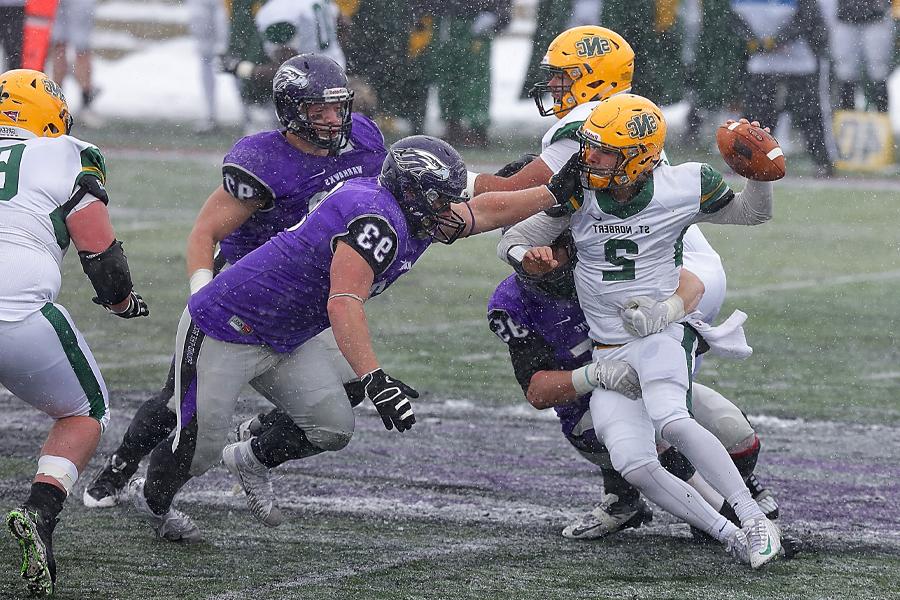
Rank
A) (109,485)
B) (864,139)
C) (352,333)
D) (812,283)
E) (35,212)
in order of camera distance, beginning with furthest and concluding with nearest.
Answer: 1. (864,139)
2. (812,283)
3. (109,485)
4. (35,212)
5. (352,333)

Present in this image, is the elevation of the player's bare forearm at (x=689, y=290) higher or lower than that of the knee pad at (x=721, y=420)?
higher

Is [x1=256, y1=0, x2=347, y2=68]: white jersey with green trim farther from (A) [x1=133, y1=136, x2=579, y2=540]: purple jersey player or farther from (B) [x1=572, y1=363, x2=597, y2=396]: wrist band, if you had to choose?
(B) [x1=572, y1=363, x2=597, y2=396]: wrist band

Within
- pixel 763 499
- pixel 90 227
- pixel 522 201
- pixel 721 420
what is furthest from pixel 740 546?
pixel 90 227

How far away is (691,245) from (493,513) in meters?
1.26

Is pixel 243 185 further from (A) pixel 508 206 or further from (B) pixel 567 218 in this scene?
(B) pixel 567 218

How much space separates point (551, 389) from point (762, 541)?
3.01ft

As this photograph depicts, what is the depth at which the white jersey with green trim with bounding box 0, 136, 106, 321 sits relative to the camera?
4441mm

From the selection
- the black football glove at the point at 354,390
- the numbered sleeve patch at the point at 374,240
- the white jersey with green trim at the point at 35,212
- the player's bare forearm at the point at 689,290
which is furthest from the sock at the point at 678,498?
the white jersey with green trim at the point at 35,212

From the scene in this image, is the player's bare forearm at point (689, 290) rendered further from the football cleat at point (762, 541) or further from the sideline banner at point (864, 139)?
the sideline banner at point (864, 139)

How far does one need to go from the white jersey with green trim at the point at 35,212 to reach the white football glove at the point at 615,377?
1.72m

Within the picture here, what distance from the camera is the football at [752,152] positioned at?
4738 millimetres

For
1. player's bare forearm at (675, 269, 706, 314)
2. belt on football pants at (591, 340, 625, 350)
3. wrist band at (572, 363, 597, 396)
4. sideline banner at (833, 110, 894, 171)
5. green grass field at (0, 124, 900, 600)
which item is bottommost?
sideline banner at (833, 110, 894, 171)

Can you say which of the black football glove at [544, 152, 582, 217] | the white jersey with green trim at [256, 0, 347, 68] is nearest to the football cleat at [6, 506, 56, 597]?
the black football glove at [544, 152, 582, 217]

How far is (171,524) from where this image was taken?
191 inches
